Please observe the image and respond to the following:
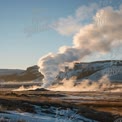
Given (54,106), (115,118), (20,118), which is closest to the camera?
(20,118)

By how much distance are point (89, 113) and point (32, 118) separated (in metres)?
11.2

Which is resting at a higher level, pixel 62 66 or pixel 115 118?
pixel 62 66

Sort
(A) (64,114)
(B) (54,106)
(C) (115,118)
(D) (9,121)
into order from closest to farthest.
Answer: (D) (9,121), (A) (64,114), (C) (115,118), (B) (54,106)

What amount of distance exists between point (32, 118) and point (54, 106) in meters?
14.6

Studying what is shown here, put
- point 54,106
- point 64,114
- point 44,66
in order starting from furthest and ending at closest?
point 44,66
point 54,106
point 64,114

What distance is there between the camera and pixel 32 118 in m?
35.0

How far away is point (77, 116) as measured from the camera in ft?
136

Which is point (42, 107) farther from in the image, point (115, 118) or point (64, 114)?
point (115, 118)

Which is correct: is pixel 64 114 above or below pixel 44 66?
below

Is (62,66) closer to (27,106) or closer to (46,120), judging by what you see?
(27,106)

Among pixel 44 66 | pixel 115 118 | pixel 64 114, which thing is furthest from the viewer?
pixel 44 66

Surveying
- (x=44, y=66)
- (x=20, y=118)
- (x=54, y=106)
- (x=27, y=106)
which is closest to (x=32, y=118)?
(x=20, y=118)

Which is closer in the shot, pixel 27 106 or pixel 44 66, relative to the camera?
pixel 27 106

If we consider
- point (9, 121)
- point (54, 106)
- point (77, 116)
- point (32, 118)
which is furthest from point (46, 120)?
point (54, 106)
